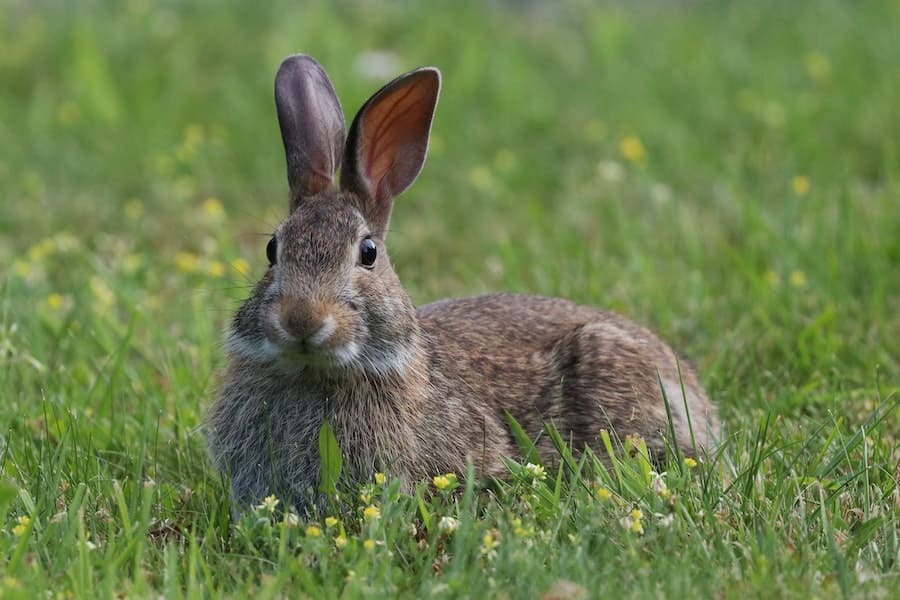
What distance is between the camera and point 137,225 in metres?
7.93

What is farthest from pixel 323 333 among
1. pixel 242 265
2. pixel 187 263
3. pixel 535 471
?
pixel 187 263

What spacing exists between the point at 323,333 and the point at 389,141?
40.4 inches

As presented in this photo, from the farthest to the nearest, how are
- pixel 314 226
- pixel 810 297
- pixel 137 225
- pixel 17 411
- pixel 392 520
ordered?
pixel 137 225 → pixel 810 297 → pixel 17 411 → pixel 314 226 → pixel 392 520

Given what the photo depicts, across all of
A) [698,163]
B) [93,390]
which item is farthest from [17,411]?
[698,163]

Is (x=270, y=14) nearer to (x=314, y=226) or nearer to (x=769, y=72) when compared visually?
(x=769, y=72)

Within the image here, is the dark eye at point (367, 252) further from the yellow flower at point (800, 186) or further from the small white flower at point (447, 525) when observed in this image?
the yellow flower at point (800, 186)

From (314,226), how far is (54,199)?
4.26 metres

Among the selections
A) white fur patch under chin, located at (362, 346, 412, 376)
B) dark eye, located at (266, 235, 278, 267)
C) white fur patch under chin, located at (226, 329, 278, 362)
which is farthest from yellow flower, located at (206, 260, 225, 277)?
white fur patch under chin, located at (362, 346, 412, 376)

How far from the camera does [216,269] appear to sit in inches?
268

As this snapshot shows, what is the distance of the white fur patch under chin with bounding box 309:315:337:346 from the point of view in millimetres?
4000

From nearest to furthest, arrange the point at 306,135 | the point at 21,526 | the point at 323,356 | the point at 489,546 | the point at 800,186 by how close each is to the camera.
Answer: the point at 489,546, the point at 21,526, the point at 323,356, the point at 306,135, the point at 800,186

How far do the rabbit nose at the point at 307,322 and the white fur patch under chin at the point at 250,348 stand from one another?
134mm

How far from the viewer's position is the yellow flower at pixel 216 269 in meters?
6.70

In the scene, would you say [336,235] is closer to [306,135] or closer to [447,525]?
[306,135]
